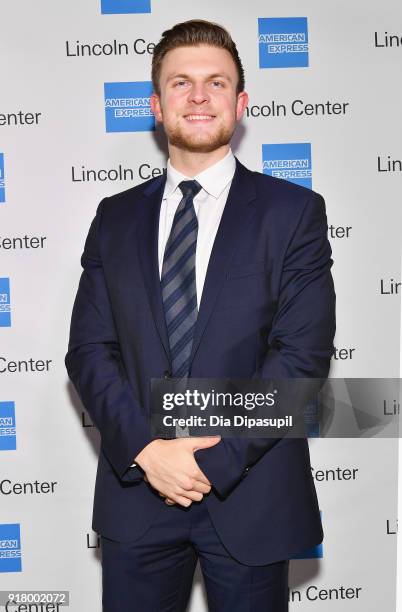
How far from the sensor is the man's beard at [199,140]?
203 cm

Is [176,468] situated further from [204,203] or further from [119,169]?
[119,169]

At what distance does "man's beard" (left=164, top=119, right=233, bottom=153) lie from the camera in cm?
203

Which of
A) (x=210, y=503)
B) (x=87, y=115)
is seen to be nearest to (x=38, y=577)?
(x=210, y=503)

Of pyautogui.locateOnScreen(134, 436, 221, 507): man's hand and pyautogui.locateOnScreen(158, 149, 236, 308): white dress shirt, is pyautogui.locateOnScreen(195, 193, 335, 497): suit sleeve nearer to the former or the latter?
pyautogui.locateOnScreen(134, 436, 221, 507): man's hand

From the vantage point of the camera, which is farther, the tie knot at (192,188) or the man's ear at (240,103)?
the man's ear at (240,103)

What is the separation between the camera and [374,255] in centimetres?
289

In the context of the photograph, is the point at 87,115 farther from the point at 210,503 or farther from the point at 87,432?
the point at 210,503

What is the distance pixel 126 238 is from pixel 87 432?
3.74 ft

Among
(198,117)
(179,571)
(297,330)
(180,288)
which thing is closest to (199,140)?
(198,117)

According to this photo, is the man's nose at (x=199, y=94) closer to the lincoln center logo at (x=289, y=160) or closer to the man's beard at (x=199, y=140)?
the man's beard at (x=199, y=140)

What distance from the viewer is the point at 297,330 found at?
6.14ft

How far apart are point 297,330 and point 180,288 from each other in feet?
1.06

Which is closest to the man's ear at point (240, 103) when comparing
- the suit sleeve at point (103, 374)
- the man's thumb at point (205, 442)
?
the suit sleeve at point (103, 374)

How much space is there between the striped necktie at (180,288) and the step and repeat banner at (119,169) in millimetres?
929
